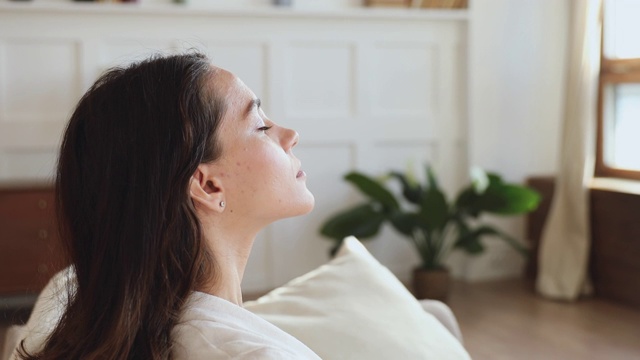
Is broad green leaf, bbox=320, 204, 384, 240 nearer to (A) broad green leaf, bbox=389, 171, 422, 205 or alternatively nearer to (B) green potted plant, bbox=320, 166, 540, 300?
(B) green potted plant, bbox=320, 166, 540, 300

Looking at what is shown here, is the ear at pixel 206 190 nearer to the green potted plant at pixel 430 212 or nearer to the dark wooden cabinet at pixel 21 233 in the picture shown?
the dark wooden cabinet at pixel 21 233

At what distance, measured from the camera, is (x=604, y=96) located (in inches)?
185

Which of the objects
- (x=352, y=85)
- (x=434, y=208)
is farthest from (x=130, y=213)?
(x=352, y=85)

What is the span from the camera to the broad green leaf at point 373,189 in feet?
14.7

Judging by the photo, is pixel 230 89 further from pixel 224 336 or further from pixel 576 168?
pixel 576 168

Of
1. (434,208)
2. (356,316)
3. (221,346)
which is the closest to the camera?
(221,346)

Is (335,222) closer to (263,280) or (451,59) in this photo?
(263,280)

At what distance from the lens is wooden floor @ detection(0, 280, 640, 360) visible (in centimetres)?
358

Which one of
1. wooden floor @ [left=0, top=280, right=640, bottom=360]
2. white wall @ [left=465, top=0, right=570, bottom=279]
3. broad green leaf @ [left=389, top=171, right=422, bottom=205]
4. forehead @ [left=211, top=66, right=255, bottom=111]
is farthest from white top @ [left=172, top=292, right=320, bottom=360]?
white wall @ [left=465, top=0, right=570, bottom=279]

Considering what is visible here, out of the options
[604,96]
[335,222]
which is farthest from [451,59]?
[335,222]

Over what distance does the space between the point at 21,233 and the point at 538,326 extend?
2439mm

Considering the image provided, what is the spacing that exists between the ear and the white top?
0.11 m

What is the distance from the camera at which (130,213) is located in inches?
37.9

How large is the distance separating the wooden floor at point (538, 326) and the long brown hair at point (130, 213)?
2723mm
